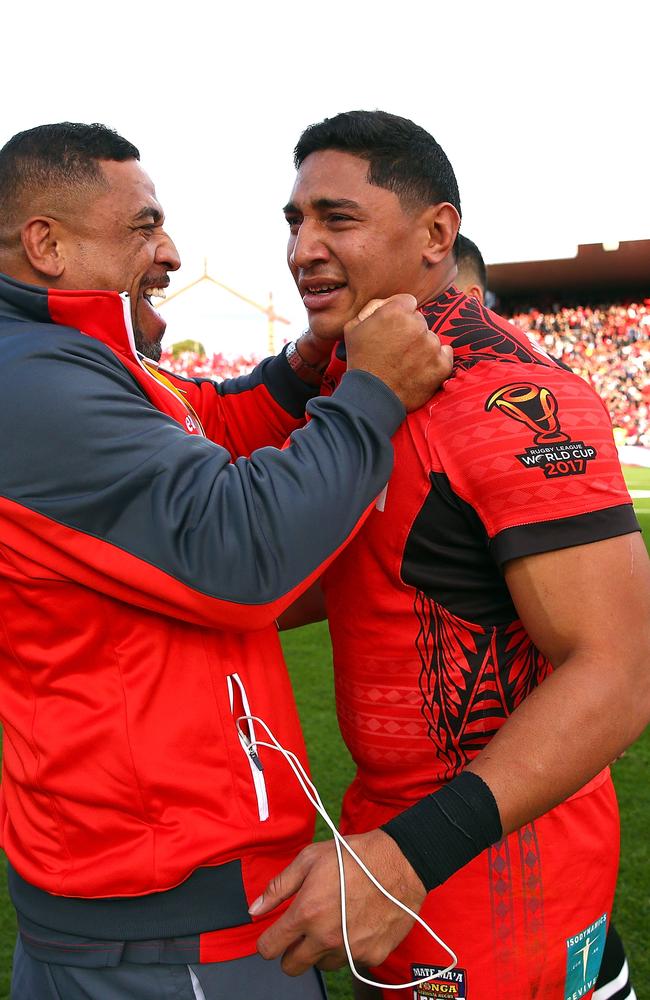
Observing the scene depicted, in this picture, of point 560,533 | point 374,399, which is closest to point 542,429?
point 560,533

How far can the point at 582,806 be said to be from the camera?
69.3 inches

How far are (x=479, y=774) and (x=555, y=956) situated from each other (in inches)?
21.5

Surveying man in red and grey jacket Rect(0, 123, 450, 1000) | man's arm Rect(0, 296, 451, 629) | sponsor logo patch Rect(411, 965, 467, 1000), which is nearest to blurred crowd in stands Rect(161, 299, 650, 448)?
sponsor logo patch Rect(411, 965, 467, 1000)

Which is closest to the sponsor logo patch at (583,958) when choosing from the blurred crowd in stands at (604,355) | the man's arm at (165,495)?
the man's arm at (165,495)

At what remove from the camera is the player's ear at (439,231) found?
6.47ft

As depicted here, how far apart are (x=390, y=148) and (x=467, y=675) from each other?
1091 millimetres

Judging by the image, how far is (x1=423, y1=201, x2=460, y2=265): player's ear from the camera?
1973mm

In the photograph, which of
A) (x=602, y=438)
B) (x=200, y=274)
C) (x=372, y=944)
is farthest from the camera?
(x=200, y=274)

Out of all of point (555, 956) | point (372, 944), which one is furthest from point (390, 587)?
point (555, 956)

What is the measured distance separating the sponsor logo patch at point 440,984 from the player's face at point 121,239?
1398 mm

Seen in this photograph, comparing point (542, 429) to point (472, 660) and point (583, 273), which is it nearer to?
point (472, 660)

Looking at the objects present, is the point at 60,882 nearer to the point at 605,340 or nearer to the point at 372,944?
the point at 372,944

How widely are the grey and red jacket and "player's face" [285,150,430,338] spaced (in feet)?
1.55

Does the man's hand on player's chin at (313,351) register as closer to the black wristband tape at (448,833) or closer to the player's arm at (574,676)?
the player's arm at (574,676)
